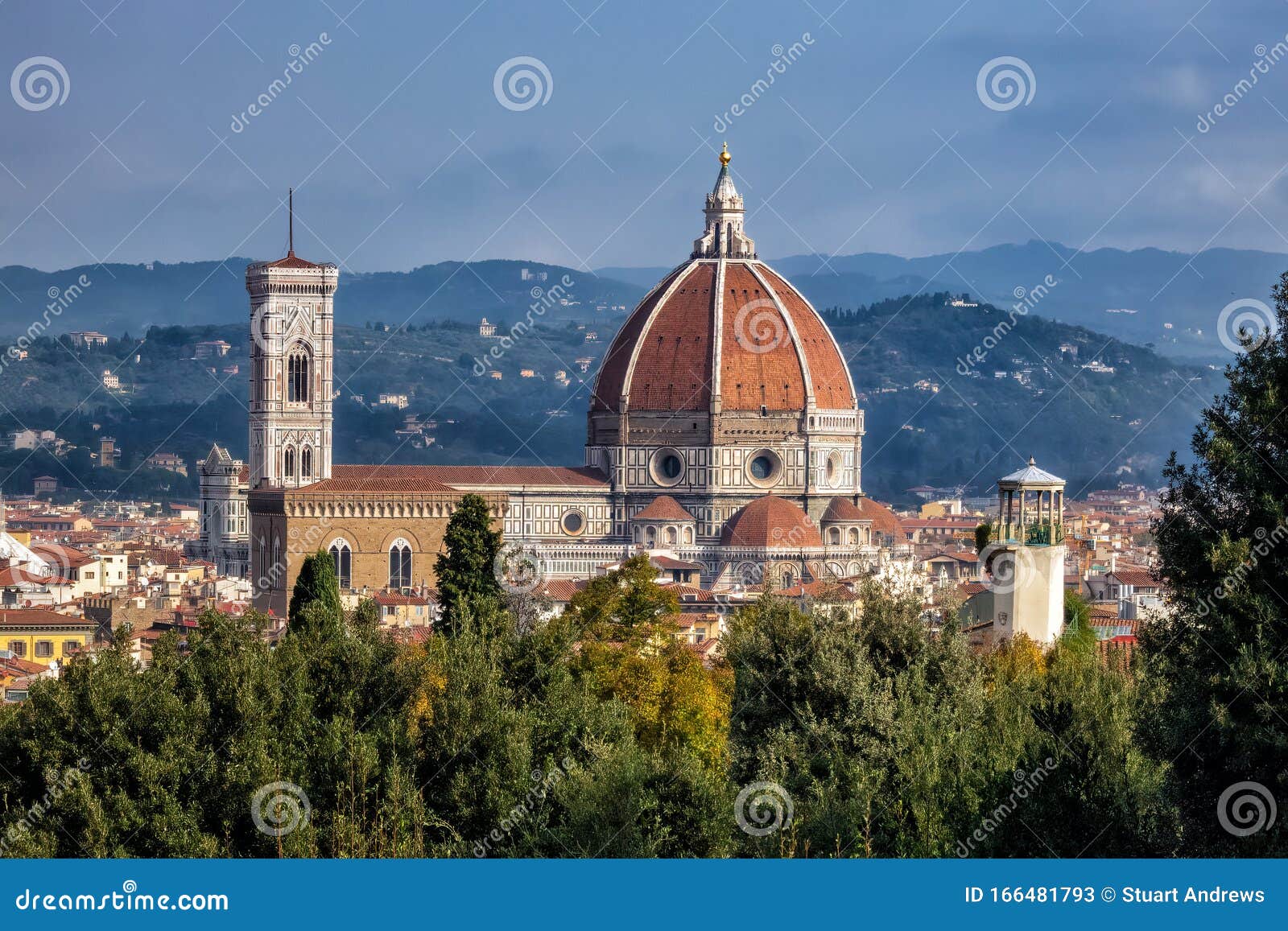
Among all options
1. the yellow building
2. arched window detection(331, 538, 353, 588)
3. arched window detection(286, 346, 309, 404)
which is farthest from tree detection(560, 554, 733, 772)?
arched window detection(286, 346, 309, 404)

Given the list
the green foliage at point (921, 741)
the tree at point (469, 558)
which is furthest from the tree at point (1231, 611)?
the tree at point (469, 558)

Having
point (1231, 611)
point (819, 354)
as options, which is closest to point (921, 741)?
point (1231, 611)

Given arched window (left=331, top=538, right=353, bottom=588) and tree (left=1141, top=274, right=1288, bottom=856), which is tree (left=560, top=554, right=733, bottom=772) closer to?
tree (left=1141, top=274, right=1288, bottom=856)

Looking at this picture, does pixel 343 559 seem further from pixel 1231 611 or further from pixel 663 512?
pixel 1231 611

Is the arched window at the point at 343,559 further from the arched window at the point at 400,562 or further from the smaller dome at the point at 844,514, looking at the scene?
the smaller dome at the point at 844,514

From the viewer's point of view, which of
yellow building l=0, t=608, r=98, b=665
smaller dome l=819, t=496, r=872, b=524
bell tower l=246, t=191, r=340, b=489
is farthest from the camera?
smaller dome l=819, t=496, r=872, b=524

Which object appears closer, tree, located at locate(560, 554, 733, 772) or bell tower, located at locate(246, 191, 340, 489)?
tree, located at locate(560, 554, 733, 772)
